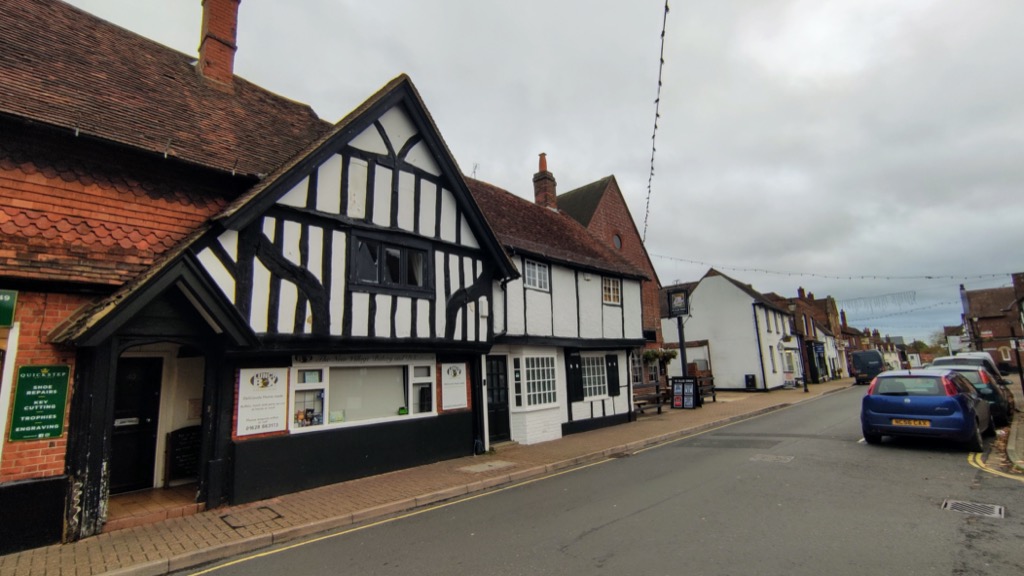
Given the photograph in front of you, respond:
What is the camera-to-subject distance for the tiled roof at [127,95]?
23.2 feet

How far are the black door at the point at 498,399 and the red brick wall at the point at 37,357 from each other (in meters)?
8.25

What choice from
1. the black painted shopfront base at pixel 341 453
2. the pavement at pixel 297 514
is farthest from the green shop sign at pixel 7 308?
the black painted shopfront base at pixel 341 453

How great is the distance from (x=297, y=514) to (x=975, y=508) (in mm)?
9025

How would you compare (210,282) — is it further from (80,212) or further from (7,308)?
(7,308)

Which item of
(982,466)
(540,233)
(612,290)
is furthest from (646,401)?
(982,466)

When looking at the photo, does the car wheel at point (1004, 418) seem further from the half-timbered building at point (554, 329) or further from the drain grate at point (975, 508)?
the half-timbered building at point (554, 329)

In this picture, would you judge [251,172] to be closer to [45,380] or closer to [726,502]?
[45,380]

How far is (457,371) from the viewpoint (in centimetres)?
1141

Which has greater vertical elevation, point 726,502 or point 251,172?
point 251,172

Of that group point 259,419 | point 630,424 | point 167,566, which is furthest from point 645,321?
point 167,566

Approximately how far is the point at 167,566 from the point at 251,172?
20.3 feet

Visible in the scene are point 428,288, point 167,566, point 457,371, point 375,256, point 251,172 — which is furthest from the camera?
point 457,371

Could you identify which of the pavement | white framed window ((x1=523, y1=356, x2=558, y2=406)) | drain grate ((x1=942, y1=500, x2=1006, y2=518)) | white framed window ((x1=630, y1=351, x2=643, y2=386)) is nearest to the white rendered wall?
white framed window ((x1=630, y1=351, x2=643, y2=386))

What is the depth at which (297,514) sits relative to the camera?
697cm
